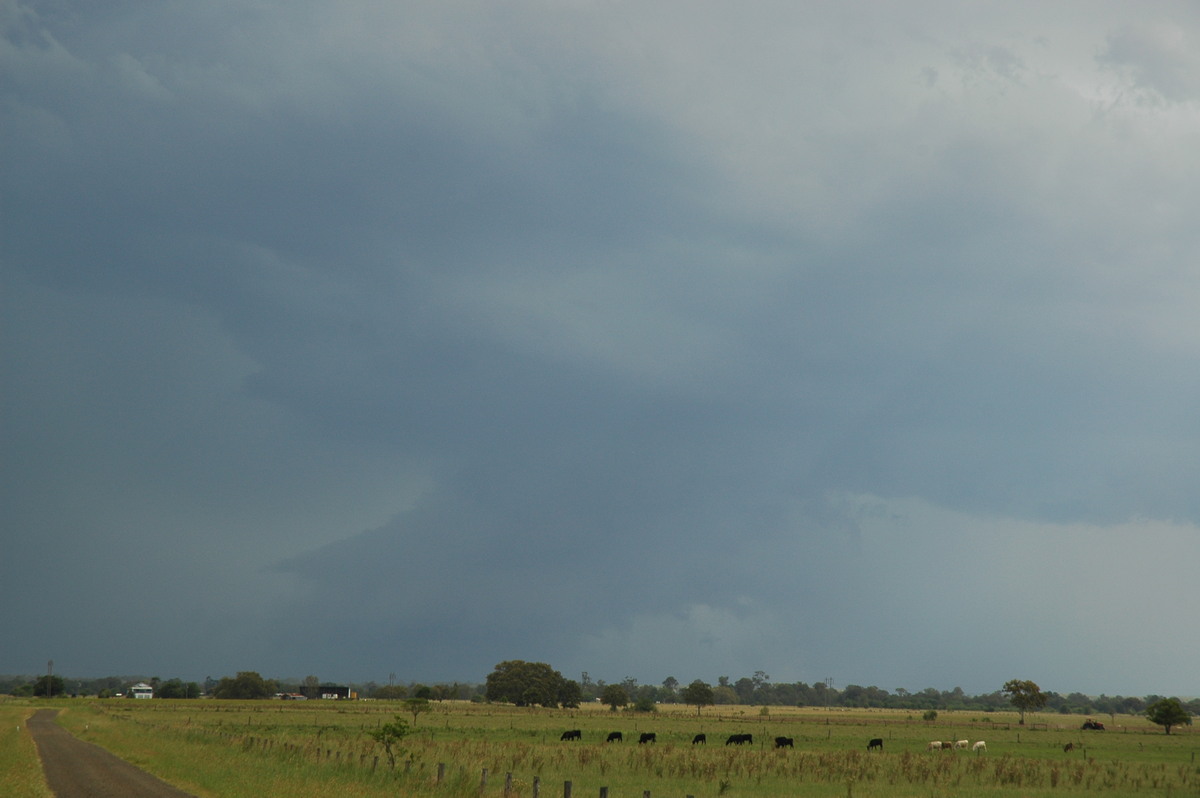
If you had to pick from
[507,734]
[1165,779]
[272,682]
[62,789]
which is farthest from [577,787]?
[272,682]

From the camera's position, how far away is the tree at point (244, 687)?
185 m

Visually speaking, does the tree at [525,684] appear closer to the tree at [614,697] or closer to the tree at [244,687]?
the tree at [614,697]

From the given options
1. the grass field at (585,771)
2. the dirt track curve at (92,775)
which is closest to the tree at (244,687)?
the grass field at (585,771)

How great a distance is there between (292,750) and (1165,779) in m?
43.3

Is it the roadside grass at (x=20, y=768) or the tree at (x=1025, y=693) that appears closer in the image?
the roadside grass at (x=20, y=768)

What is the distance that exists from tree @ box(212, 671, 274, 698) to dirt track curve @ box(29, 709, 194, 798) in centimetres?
14676

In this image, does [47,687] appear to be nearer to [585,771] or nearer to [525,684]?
[525,684]

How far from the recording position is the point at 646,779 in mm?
39031

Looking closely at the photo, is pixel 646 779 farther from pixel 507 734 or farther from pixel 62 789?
pixel 507 734

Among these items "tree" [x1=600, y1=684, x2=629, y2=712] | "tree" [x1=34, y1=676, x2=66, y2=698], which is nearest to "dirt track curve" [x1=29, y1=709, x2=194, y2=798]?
"tree" [x1=600, y1=684, x2=629, y2=712]

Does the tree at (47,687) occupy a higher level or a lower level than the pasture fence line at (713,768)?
lower

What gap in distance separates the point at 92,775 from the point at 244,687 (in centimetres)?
16852

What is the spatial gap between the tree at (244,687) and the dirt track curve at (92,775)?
147 m

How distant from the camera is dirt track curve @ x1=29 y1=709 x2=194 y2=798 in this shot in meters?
28.1
